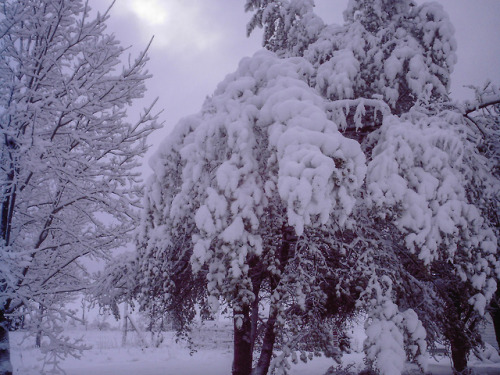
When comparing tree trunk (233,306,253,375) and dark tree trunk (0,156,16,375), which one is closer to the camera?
dark tree trunk (0,156,16,375)

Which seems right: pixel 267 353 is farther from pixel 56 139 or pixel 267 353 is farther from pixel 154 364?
pixel 154 364

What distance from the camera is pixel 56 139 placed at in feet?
23.8

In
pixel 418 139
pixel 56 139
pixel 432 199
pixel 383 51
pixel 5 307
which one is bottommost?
pixel 5 307

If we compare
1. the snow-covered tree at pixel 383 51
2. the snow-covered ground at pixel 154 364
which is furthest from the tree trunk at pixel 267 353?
the snow-covered tree at pixel 383 51

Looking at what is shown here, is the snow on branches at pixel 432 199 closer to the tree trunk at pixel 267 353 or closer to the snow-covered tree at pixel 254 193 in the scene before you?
the snow-covered tree at pixel 254 193

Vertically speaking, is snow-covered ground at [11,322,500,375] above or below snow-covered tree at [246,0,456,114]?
below

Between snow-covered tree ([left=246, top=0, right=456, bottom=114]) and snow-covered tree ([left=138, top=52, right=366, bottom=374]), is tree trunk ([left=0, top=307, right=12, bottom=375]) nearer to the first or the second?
snow-covered tree ([left=138, top=52, right=366, bottom=374])

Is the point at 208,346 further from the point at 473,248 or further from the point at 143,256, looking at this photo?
the point at 473,248

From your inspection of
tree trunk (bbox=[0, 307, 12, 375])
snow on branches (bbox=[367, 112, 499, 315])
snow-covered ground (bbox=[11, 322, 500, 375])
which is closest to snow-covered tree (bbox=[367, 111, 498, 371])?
snow on branches (bbox=[367, 112, 499, 315])

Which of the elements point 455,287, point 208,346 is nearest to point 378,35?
point 455,287

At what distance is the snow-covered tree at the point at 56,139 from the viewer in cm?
546

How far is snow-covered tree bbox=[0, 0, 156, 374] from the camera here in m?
5.46

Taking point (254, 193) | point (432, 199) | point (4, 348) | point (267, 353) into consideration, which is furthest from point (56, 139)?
point (432, 199)

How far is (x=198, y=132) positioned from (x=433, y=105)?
363cm
